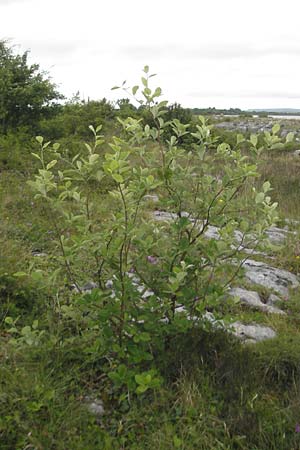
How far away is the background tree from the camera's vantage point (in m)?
8.95

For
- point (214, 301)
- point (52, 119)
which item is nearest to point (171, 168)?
point (214, 301)

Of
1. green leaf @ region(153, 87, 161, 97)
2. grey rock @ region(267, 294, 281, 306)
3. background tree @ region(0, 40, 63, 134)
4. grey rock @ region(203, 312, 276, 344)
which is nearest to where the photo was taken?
green leaf @ region(153, 87, 161, 97)

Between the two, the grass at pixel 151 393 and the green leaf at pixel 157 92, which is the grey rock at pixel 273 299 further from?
the green leaf at pixel 157 92

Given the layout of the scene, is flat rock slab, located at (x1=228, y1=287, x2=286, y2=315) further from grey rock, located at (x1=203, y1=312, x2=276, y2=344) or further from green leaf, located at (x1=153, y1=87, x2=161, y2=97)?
green leaf, located at (x1=153, y1=87, x2=161, y2=97)

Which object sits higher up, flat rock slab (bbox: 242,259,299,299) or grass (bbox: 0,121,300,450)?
grass (bbox: 0,121,300,450)

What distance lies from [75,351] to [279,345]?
1.50m

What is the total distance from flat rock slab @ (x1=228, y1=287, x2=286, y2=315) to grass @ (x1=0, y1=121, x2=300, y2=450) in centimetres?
59

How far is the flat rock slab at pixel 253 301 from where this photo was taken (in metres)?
4.33

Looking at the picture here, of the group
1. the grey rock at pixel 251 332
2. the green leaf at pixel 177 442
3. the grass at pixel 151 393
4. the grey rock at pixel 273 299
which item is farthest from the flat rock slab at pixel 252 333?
the green leaf at pixel 177 442

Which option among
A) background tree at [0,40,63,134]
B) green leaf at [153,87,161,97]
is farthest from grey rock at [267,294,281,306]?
background tree at [0,40,63,134]

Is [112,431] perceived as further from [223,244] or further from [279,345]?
[279,345]

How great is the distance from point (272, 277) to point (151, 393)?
2776 millimetres

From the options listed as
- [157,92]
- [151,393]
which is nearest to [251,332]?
[151,393]

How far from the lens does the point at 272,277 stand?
5.18 m
